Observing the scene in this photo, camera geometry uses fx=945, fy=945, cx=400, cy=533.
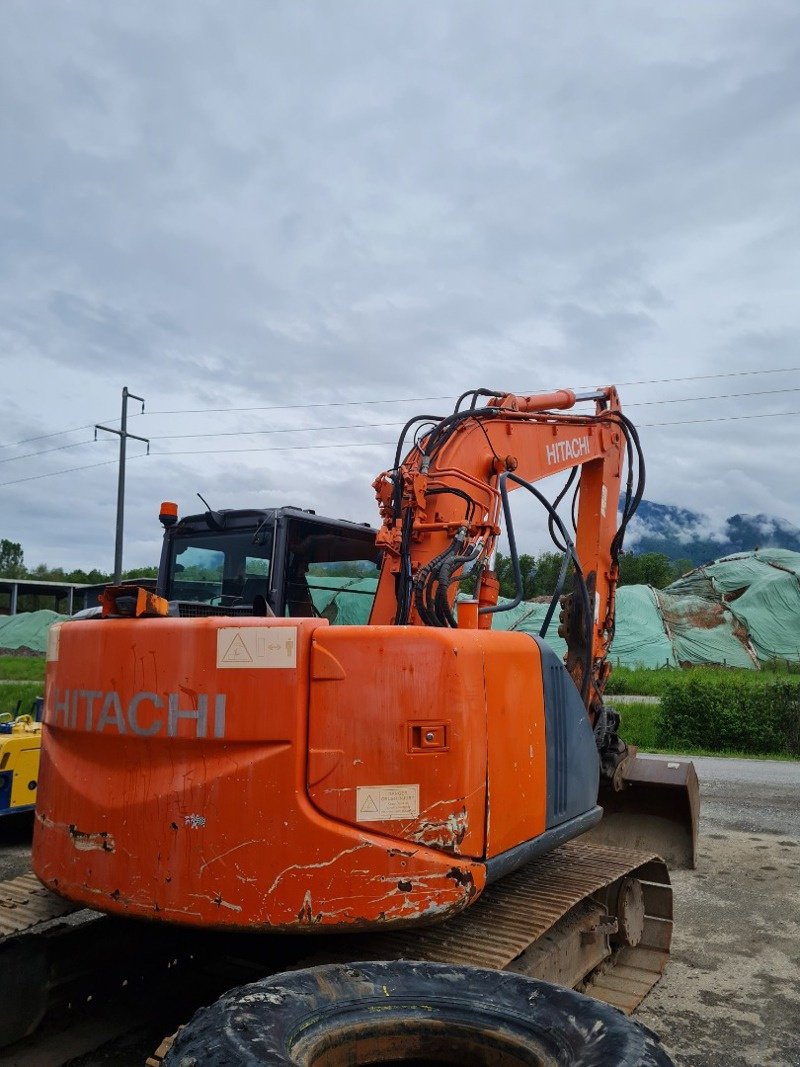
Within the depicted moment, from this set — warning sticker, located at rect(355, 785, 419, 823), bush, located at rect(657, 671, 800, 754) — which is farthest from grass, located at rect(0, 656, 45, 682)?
warning sticker, located at rect(355, 785, 419, 823)

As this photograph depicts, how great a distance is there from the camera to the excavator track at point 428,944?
11.3 ft

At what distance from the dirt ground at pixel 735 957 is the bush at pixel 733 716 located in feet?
21.6

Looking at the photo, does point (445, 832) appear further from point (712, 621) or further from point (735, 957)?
point (712, 621)

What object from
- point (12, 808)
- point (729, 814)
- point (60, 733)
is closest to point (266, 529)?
point (60, 733)

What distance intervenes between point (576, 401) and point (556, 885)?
3.17 meters

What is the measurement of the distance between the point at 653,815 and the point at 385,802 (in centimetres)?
479

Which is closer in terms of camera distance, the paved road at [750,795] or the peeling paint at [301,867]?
the peeling paint at [301,867]

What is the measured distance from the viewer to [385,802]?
10.4ft

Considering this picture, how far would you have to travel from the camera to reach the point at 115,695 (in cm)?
341

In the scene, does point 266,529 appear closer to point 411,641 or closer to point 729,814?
point 411,641

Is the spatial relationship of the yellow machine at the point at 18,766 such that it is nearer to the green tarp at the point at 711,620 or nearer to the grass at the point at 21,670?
the grass at the point at 21,670

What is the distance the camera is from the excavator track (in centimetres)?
344

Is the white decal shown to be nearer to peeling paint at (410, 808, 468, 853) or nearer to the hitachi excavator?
the hitachi excavator

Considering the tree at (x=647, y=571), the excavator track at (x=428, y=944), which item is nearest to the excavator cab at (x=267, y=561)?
the excavator track at (x=428, y=944)
